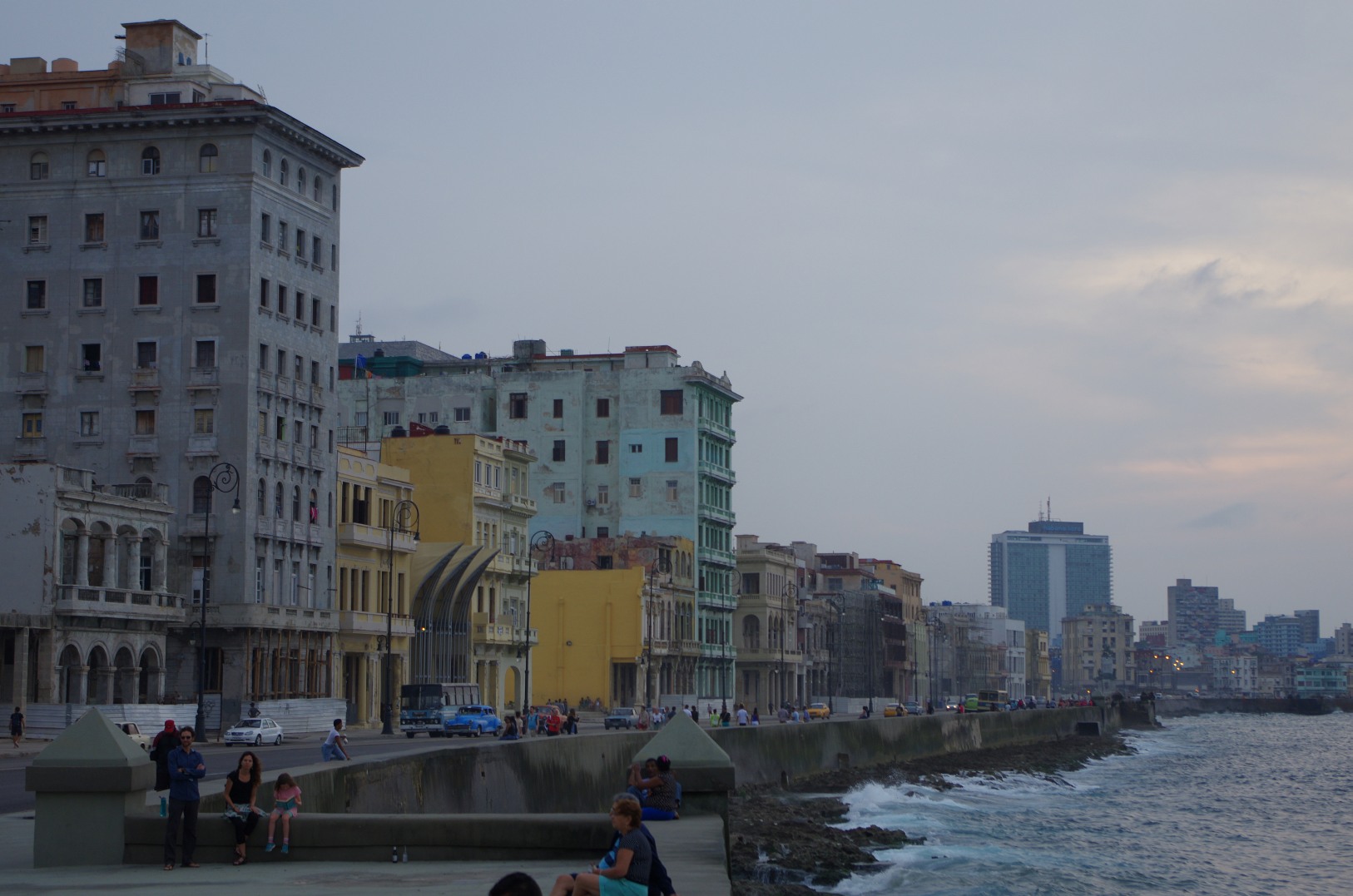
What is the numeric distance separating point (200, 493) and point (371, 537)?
34.2ft

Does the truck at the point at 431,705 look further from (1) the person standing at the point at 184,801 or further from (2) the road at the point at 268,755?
(1) the person standing at the point at 184,801

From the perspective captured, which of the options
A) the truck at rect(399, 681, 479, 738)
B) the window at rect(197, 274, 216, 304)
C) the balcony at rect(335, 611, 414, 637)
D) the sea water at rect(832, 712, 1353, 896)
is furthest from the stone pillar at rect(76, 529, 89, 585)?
the sea water at rect(832, 712, 1353, 896)

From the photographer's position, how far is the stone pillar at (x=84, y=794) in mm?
19484

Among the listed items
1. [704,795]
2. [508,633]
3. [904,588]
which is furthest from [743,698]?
[704,795]

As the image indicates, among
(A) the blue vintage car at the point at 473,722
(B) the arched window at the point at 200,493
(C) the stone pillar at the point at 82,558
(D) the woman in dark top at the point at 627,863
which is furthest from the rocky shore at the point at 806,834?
(B) the arched window at the point at 200,493

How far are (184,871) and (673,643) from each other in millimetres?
93251

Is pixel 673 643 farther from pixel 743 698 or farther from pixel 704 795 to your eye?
pixel 704 795

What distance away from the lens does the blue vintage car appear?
6631cm

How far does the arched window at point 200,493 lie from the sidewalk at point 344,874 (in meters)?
53.0

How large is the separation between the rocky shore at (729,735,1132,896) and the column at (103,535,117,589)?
2569 centimetres

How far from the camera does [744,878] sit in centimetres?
3438

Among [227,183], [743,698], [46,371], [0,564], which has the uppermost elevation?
[227,183]

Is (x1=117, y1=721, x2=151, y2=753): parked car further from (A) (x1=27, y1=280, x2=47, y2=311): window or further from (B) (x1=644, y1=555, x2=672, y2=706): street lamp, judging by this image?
(B) (x1=644, y1=555, x2=672, y2=706): street lamp

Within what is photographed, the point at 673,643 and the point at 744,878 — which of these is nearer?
the point at 744,878
